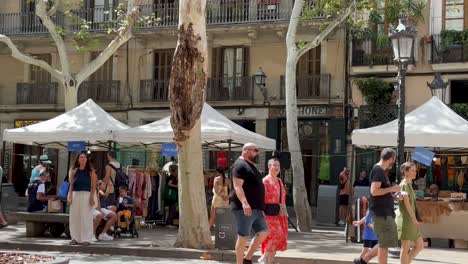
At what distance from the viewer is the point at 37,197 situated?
53.9ft

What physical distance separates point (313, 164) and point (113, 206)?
1445 centimetres

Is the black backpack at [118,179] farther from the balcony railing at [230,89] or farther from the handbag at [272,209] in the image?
the balcony railing at [230,89]

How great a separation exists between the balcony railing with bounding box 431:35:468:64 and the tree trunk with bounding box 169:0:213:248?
1523 centimetres

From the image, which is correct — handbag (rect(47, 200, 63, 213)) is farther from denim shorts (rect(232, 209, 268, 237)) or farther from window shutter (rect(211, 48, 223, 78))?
window shutter (rect(211, 48, 223, 78))

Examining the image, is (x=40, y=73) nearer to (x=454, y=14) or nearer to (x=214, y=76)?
(x=214, y=76)

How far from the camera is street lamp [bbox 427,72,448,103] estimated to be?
24.5m

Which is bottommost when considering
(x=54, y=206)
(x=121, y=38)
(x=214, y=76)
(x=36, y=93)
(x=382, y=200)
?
(x=54, y=206)

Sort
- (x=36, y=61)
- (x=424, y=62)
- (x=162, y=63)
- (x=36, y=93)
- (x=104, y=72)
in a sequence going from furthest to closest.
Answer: (x=36, y=93) → (x=104, y=72) → (x=162, y=63) → (x=424, y=62) → (x=36, y=61)

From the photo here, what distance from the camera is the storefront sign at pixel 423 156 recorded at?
16172 millimetres

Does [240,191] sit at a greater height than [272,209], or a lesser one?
greater

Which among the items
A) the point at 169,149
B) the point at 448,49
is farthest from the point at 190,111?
the point at 448,49

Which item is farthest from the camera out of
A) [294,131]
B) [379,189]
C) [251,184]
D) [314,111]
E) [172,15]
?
[172,15]

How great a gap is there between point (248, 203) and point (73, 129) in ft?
30.3

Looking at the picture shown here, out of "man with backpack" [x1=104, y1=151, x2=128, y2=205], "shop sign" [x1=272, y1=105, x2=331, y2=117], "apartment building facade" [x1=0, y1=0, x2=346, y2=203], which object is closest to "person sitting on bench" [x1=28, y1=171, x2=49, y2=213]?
"man with backpack" [x1=104, y1=151, x2=128, y2=205]
